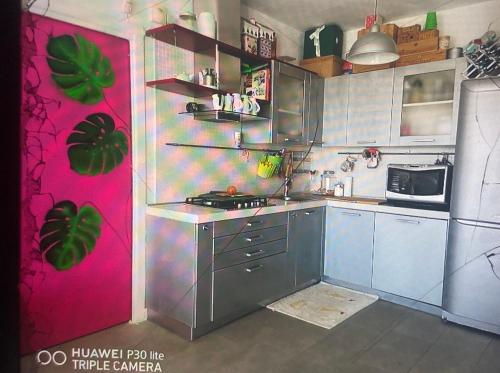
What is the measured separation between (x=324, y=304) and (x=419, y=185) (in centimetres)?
103

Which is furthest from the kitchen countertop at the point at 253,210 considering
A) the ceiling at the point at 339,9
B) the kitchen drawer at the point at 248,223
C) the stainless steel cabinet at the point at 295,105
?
the ceiling at the point at 339,9

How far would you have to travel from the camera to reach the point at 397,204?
2404mm

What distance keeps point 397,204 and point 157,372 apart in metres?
2.07

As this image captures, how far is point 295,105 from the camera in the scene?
2.65 metres

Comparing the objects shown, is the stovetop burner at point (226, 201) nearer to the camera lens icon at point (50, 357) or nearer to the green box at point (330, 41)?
the camera lens icon at point (50, 357)

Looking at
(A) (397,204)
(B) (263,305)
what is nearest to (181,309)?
(B) (263,305)

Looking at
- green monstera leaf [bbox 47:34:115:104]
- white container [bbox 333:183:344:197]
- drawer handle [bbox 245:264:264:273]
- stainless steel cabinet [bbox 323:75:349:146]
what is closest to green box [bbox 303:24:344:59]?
stainless steel cabinet [bbox 323:75:349:146]

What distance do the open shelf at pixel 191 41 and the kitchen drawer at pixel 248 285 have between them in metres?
1.29

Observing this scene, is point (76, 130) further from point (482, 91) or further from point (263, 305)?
point (482, 91)

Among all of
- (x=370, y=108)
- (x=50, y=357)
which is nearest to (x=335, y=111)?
(x=370, y=108)

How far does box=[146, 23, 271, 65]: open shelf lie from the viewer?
1754 mm

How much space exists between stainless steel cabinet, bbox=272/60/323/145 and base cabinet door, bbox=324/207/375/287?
66 centimetres

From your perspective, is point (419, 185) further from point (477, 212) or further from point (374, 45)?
point (374, 45)

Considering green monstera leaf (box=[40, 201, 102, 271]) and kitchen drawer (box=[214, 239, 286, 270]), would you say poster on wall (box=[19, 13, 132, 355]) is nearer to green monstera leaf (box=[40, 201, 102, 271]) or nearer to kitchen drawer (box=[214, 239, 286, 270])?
green monstera leaf (box=[40, 201, 102, 271])
